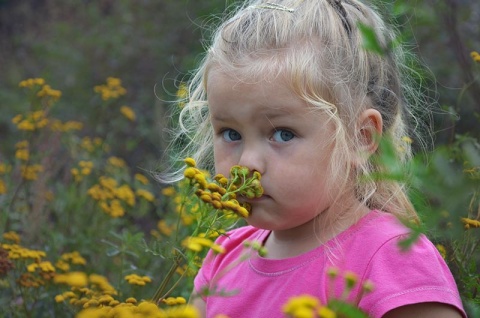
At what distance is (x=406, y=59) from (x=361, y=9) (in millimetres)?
357

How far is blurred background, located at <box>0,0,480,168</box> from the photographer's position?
535 cm

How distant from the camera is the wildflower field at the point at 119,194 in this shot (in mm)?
1443

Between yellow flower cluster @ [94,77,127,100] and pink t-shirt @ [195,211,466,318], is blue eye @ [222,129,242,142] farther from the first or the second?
yellow flower cluster @ [94,77,127,100]

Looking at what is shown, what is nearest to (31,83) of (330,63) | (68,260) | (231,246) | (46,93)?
(46,93)

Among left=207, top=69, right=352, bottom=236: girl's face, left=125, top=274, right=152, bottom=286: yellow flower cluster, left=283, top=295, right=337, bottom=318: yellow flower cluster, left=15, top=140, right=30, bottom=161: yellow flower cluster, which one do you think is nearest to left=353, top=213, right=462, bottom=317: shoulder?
left=207, top=69, right=352, bottom=236: girl's face

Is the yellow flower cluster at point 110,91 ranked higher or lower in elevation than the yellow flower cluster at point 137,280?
lower

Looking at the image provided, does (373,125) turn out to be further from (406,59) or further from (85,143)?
(85,143)

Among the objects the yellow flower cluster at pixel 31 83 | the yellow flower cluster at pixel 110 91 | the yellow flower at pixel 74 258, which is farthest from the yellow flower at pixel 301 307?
the yellow flower cluster at pixel 110 91

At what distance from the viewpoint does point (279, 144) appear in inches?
77.0

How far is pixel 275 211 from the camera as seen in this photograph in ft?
6.52

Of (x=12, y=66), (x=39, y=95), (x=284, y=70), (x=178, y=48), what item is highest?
(x=284, y=70)

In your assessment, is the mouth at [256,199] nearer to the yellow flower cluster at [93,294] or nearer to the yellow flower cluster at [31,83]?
the yellow flower cluster at [93,294]

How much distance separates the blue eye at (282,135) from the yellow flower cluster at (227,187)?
0.32 feet

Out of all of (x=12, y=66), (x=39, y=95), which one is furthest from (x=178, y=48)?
(x=39, y=95)
